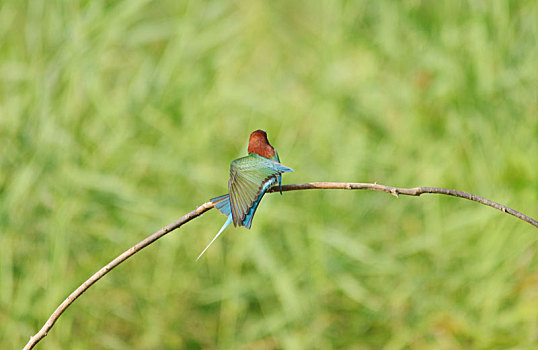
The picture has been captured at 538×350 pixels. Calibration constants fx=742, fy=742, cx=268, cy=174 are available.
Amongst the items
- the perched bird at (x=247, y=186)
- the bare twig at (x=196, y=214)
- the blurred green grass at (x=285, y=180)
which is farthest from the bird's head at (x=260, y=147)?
the blurred green grass at (x=285, y=180)

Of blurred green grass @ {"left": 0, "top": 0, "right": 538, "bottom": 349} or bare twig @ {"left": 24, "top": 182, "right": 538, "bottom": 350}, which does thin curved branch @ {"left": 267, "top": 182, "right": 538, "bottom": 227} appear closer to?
bare twig @ {"left": 24, "top": 182, "right": 538, "bottom": 350}

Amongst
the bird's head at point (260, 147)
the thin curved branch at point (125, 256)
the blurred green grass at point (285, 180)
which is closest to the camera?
the thin curved branch at point (125, 256)

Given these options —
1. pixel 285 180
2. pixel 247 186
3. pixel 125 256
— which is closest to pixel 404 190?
pixel 247 186

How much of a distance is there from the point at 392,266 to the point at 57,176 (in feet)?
3.23

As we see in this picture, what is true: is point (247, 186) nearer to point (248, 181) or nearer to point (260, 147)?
point (248, 181)

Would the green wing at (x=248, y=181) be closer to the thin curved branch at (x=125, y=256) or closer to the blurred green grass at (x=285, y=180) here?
the thin curved branch at (x=125, y=256)

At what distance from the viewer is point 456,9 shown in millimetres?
2447

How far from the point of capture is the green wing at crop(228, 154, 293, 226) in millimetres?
789

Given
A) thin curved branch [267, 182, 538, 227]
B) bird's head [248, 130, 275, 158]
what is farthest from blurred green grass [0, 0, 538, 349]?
thin curved branch [267, 182, 538, 227]

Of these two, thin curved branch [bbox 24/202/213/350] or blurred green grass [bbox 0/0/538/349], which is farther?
blurred green grass [bbox 0/0/538/349]

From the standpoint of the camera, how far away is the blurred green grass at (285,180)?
205 cm

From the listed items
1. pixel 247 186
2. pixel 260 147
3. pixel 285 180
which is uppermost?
pixel 285 180

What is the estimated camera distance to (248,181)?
829 mm

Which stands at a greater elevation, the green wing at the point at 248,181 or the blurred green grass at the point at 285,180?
the blurred green grass at the point at 285,180
